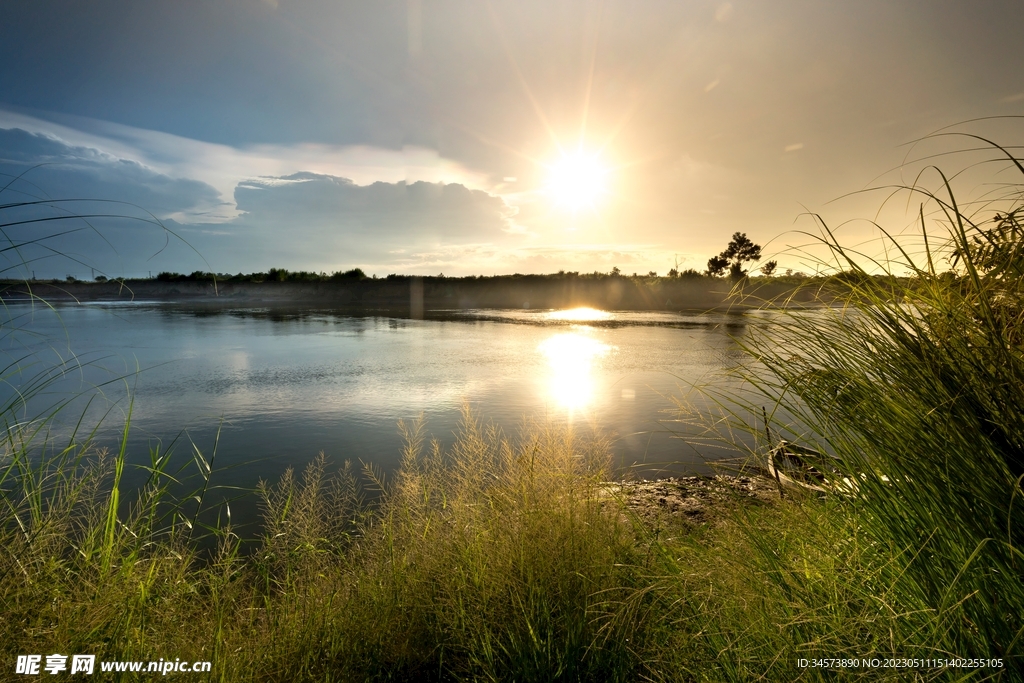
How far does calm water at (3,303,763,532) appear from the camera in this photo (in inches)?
261

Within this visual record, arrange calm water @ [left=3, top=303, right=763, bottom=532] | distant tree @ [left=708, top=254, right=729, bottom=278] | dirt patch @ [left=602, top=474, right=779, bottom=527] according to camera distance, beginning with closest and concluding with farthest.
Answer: dirt patch @ [left=602, top=474, right=779, bottom=527] → calm water @ [left=3, top=303, right=763, bottom=532] → distant tree @ [left=708, top=254, right=729, bottom=278]

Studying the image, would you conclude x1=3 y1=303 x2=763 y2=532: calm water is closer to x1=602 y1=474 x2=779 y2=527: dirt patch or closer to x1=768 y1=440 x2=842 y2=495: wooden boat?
x1=602 y1=474 x2=779 y2=527: dirt patch

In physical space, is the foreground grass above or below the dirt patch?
above

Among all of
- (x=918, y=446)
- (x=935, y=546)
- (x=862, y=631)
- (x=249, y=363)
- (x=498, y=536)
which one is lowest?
(x=249, y=363)

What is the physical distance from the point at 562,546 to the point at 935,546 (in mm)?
1422

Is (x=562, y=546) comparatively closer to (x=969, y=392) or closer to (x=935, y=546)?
(x=935, y=546)

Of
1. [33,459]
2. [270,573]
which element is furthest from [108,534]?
[33,459]

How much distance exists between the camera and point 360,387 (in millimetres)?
10891

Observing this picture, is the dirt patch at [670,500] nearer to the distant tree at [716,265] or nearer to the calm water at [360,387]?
the calm water at [360,387]

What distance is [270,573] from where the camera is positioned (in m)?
3.60

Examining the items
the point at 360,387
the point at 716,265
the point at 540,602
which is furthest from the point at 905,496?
the point at 716,265

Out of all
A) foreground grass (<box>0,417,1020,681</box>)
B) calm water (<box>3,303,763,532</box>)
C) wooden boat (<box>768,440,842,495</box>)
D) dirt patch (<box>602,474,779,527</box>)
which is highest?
wooden boat (<box>768,440,842,495</box>)

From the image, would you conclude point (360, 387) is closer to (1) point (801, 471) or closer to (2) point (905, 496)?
(1) point (801, 471)

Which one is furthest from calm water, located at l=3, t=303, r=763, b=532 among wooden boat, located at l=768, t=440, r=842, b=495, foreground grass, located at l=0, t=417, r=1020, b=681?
foreground grass, located at l=0, t=417, r=1020, b=681
